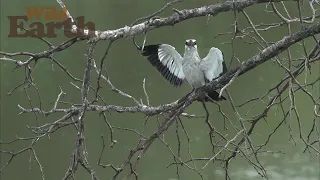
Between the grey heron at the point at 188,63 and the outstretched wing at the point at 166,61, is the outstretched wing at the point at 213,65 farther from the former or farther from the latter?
the outstretched wing at the point at 166,61

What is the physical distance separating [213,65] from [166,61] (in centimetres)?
35

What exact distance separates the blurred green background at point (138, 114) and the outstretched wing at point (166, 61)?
2.48 ft

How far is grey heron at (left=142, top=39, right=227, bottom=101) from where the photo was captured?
129 inches

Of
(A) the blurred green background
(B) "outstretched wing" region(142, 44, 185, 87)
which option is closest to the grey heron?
(B) "outstretched wing" region(142, 44, 185, 87)

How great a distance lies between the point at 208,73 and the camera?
10.9 feet

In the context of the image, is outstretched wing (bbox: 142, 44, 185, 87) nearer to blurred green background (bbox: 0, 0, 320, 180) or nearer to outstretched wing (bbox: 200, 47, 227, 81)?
outstretched wing (bbox: 200, 47, 227, 81)

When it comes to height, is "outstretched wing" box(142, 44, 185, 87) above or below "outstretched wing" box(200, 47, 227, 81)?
above

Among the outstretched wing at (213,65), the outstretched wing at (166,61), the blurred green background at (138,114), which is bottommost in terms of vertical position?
the outstretched wing at (213,65)

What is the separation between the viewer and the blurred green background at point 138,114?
5.98 m

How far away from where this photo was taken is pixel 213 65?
330 centimetres

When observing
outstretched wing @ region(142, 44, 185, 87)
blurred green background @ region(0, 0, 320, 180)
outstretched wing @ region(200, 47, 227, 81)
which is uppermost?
blurred green background @ region(0, 0, 320, 180)

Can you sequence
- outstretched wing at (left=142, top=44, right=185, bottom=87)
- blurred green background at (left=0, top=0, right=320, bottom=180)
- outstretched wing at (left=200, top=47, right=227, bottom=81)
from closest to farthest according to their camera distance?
outstretched wing at (left=200, top=47, right=227, bottom=81)
outstretched wing at (left=142, top=44, right=185, bottom=87)
blurred green background at (left=0, top=0, right=320, bottom=180)

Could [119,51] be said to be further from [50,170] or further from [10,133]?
[50,170]

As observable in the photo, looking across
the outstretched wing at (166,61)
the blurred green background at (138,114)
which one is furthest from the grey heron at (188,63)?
the blurred green background at (138,114)
